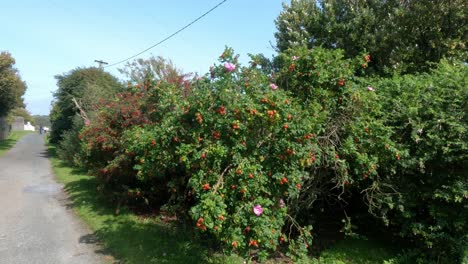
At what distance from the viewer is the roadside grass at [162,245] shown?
597cm

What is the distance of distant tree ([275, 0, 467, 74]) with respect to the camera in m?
10.2

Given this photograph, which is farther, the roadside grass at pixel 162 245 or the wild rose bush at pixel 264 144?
the roadside grass at pixel 162 245

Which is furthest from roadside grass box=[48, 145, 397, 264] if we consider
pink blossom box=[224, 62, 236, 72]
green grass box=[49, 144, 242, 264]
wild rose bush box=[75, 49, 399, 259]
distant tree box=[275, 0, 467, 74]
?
distant tree box=[275, 0, 467, 74]

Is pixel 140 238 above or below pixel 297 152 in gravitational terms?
below

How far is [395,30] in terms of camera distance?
10.5 metres

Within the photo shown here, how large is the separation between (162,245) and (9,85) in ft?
73.3

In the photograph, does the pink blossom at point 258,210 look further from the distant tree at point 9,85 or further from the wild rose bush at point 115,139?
the distant tree at point 9,85

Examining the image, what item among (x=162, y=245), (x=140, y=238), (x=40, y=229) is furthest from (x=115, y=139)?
(x=162, y=245)

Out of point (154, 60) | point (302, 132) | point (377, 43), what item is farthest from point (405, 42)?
point (154, 60)

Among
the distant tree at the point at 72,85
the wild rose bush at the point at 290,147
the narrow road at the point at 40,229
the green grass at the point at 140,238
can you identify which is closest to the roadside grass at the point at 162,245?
the green grass at the point at 140,238

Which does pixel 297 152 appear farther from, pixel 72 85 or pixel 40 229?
pixel 72 85

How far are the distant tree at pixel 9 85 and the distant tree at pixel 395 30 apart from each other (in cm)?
1984

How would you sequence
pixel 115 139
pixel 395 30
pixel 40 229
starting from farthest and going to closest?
pixel 395 30 → pixel 115 139 → pixel 40 229

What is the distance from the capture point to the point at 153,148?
496cm
